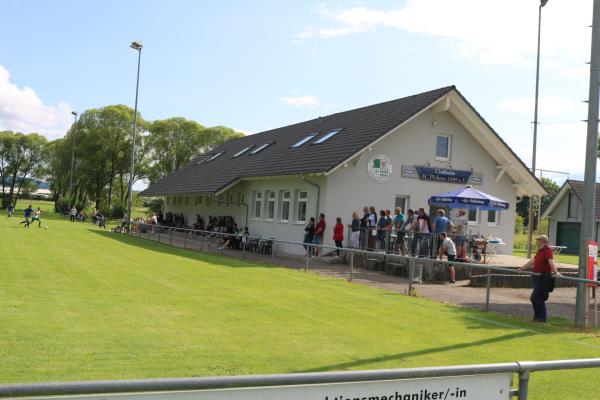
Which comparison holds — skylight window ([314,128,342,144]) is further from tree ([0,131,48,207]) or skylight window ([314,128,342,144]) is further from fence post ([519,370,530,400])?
tree ([0,131,48,207])

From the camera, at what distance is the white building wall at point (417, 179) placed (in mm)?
25812

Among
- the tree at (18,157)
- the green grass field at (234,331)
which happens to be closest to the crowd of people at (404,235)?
the green grass field at (234,331)

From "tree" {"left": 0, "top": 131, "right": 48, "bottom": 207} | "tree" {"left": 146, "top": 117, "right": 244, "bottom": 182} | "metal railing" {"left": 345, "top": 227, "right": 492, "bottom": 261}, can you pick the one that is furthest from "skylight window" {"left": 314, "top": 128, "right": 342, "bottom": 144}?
"tree" {"left": 0, "top": 131, "right": 48, "bottom": 207}

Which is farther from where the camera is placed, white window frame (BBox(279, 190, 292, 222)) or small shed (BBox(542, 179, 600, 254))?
small shed (BBox(542, 179, 600, 254))

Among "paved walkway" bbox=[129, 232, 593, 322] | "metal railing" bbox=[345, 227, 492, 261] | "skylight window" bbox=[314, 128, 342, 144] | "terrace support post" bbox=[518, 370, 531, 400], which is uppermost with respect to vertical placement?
"skylight window" bbox=[314, 128, 342, 144]

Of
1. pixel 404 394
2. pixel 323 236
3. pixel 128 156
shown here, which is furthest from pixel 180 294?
pixel 128 156

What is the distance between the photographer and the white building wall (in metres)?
25.8

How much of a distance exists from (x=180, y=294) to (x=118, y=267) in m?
5.33

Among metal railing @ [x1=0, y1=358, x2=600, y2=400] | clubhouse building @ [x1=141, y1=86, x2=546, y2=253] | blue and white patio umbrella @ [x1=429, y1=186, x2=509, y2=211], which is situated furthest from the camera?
clubhouse building @ [x1=141, y1=86, x2=546, y2=253]

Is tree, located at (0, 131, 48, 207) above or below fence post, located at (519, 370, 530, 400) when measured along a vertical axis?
above

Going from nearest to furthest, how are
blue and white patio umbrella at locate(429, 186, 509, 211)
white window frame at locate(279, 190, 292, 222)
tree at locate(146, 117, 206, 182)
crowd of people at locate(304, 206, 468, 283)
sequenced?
crowd of people at locate(304, 206, 468, 283) < blue and white patio umbrella at locate(429, 186, 509, 211) < white window frame at locate(279, 190, 292, 222) < tree at locate(146, 117, 206, 182)

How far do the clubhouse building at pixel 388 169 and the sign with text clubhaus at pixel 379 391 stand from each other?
20313mm

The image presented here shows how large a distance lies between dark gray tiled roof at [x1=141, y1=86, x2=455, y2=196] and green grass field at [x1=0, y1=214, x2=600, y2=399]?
1123cm

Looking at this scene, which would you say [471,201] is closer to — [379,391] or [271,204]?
[271,204]
